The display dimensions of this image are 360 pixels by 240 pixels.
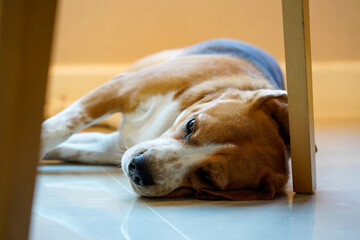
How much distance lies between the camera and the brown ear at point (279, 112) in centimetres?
190

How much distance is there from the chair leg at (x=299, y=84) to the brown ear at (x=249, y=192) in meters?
0.09

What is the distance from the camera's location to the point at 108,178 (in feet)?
6.89

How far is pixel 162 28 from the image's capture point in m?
4.69

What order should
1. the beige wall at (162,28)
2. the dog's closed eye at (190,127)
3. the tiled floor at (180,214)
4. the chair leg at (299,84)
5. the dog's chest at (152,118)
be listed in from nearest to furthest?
the tiled floor at (180,214)
the chair leg at (299,84)
the dog's closed eye at (190,127)
the dog's chest at (152,118)
the beige wall at (162,28)

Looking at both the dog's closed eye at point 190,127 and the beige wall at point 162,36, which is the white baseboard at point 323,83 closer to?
the beige wall at point 162,36

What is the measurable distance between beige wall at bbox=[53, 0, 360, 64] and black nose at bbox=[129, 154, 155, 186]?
2854 millimetres

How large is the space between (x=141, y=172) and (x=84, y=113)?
63 centimetres

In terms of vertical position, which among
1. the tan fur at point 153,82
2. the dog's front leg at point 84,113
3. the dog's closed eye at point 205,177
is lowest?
the dog's closed eye at point 205,177

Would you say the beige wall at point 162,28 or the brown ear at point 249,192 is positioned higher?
the beige wall at point 162,28

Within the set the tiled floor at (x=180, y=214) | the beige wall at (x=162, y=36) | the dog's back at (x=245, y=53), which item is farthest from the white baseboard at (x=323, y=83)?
the tiled floor at (x=180, y=214)

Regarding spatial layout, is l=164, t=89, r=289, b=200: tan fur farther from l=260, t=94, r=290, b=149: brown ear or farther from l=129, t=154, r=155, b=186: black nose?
l=129, t=154, r=155, b=186: black nose

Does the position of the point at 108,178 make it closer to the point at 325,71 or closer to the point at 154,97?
the point at 154,97

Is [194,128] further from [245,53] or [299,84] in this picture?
[245,53]

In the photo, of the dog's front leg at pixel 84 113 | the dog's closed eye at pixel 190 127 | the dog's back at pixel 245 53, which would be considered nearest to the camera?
the dog's closed eye at pixel 190 127
